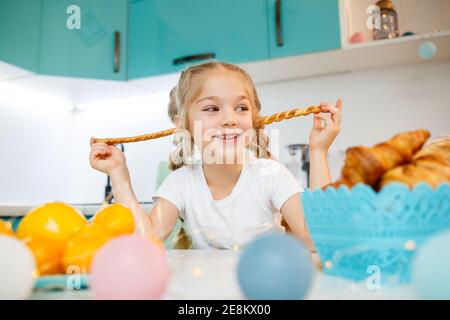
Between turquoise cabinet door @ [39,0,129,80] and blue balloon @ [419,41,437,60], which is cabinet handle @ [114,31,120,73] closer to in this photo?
turquoise cabinet door @ [39,0,129,80]

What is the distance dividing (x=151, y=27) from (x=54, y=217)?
1.57 meters

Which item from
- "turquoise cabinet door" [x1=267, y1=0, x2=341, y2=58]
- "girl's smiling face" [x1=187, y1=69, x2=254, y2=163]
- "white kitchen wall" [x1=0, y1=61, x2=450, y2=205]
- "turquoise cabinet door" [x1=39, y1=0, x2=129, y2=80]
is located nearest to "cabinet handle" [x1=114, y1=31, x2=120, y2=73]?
"turquoise cabinet door" [x1=39, y1=0, x2=129, y2=80]

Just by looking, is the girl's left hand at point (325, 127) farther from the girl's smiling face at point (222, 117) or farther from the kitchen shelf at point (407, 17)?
the kitchen shelf at point (407, 17)

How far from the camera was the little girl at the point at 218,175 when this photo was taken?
0.83m

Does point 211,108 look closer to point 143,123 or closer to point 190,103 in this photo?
point 190,103

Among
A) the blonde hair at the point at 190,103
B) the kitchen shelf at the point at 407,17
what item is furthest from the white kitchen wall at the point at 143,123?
the blonde hair at the point at 190,103

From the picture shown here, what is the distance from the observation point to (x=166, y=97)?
1866mm

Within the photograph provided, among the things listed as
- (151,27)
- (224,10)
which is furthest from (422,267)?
(151,27)

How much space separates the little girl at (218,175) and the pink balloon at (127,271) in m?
0.53

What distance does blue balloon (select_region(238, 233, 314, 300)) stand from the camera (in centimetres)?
21

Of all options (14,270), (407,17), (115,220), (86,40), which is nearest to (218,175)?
(115,220)

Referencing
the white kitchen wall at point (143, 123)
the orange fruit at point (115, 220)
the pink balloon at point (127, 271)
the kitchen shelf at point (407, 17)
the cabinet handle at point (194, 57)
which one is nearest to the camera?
the pink balloon at point (127, 271)

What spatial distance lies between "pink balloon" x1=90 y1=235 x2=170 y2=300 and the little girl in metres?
0.53

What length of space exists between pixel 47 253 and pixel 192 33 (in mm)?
1460
